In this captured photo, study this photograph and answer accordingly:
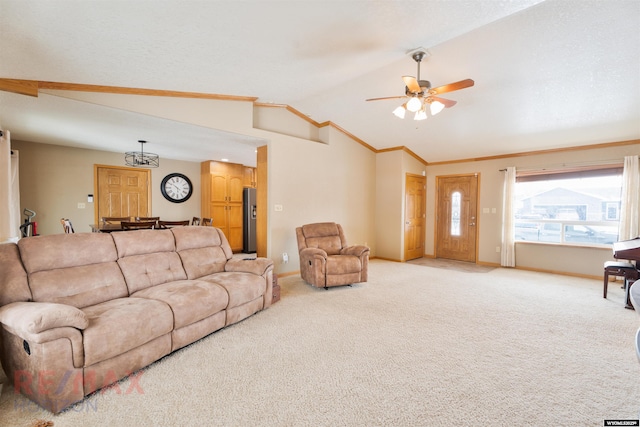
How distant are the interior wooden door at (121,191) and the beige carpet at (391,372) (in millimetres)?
4580

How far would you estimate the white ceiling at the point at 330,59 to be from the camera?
2117 millimetres

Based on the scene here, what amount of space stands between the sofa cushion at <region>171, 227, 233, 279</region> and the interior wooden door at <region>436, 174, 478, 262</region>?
539cm

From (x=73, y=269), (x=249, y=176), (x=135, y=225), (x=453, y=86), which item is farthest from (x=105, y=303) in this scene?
(x=249, y=176)

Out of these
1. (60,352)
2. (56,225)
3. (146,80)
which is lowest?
(60,352)

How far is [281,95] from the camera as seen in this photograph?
4270 millimetres

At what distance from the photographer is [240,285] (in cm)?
297

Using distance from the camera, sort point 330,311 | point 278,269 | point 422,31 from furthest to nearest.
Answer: point 278,269
point 330,311
point 422,31

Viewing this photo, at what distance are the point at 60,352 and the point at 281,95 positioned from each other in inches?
151

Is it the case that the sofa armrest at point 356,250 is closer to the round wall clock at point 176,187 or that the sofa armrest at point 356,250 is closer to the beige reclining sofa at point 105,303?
the beige reclining sofa at point 105,303

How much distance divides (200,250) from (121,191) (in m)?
4.03

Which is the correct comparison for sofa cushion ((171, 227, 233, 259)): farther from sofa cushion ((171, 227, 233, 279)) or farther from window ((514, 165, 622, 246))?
window ((514, 165, 622, 246))

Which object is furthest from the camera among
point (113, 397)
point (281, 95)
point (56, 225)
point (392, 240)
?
point (392, 240)

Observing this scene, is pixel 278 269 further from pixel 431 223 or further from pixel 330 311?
pixel 431 223

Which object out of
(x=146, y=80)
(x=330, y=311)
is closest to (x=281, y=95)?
(x=146, y=80)
